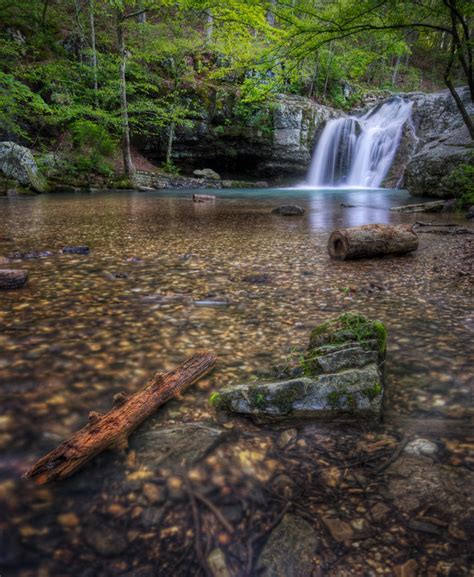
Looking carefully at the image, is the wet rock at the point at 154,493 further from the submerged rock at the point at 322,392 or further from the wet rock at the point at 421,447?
the wet rock at the point at 421,447

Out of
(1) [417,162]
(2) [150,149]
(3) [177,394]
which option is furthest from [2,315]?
(2) [150,149]

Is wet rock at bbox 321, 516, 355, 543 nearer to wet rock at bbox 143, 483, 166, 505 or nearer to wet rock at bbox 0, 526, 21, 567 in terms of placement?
wet rock at bbox 143, 483, 166, 505

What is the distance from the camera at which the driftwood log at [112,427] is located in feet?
5.28

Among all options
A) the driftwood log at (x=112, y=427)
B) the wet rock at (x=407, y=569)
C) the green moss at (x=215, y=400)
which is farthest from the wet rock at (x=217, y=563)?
the green moss at (x=215, y=400)

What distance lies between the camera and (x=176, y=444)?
183cm

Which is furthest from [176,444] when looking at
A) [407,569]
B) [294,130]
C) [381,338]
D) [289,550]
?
[294,130]

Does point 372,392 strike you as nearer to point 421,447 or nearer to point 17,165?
point 421,447

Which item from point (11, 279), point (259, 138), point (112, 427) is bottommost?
point (112, 427)

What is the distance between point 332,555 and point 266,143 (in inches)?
1151

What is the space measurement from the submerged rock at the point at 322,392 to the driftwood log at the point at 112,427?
0.28 metres

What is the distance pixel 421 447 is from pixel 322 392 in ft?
1.71

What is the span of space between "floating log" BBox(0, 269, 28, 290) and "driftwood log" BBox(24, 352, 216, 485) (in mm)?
2597

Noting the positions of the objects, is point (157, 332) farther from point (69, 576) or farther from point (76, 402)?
point (69, 576)

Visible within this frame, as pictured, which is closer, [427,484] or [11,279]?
[427,484]
